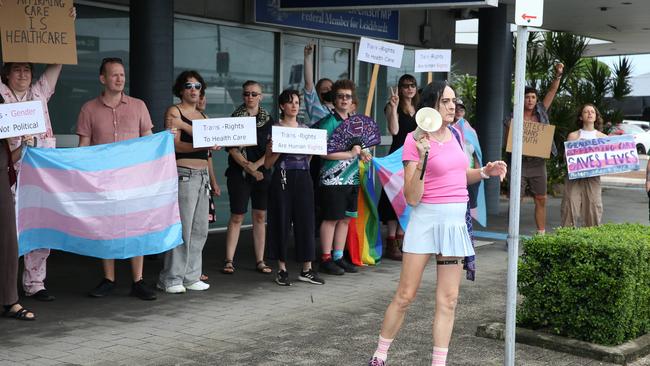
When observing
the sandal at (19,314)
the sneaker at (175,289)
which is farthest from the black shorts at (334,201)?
the sandal at (19,314)

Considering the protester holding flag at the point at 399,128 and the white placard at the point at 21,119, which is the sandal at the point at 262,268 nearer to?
the protester holding flag at the point at 399,128

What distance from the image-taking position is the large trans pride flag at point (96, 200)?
742 centimetres

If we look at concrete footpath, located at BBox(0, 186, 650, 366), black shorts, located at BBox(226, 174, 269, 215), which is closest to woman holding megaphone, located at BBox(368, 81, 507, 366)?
concrete footpath, located at BBox(0, 186, 650, 366)

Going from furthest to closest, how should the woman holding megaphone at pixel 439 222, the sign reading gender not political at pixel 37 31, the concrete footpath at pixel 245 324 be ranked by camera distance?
1. the sign reading gender not political at pixel 37 31
2. the concrete footpath at pixel 245 324
3. the woman holding megaphone at pixel 439 222

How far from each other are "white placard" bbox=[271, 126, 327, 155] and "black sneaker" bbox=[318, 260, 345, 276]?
1.26m

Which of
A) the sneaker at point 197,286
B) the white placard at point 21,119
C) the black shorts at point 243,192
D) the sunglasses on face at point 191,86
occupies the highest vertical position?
the sunglasses on face at point 191,86

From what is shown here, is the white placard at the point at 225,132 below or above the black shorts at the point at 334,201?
above

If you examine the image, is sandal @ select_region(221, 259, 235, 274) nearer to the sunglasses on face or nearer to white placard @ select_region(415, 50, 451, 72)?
the sunglasses on face

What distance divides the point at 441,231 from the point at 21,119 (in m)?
3.32

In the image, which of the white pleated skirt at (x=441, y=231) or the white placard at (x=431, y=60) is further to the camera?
the white placard at (x=431, y=60)

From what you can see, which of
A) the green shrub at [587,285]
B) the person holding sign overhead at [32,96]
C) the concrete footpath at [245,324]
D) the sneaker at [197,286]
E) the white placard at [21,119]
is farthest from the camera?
the sneaker at [197,286]

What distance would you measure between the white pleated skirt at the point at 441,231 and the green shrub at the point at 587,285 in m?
1.29

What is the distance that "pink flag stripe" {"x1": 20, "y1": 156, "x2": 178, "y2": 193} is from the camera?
7402mm

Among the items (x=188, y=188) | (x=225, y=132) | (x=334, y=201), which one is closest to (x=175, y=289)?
(x=188, y=188)
